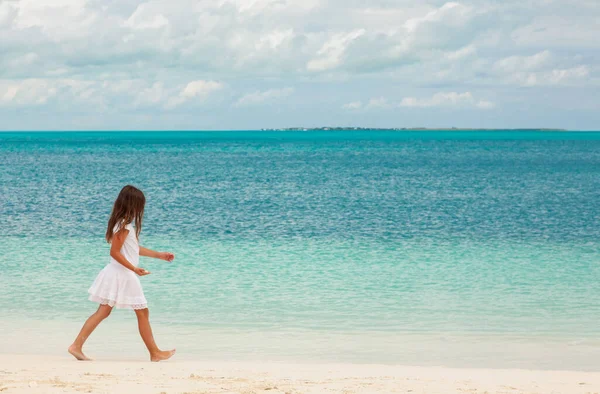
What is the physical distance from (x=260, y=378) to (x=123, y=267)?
1747 mm

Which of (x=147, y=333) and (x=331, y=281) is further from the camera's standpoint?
(x=331, y=281)

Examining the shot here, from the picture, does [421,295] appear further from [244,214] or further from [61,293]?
[244,214]

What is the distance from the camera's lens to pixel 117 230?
6.81 metres

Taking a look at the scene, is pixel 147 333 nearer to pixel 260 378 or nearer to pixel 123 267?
pixel 123 267

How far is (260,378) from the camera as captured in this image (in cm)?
637

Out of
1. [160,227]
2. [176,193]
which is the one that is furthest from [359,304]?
[176,193]

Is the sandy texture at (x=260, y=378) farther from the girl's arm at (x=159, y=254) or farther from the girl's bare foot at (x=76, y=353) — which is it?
the girl's arm at (x=159, y=254)

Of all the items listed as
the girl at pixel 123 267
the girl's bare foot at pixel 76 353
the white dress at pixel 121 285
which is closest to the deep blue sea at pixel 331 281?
the girl's bare foot at pixel 76 353

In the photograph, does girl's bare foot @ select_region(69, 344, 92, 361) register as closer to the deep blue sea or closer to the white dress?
the white dress

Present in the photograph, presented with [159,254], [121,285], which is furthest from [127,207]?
[121,285]

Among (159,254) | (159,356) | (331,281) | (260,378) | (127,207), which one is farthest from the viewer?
(331,281)

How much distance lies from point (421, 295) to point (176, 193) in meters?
26.4

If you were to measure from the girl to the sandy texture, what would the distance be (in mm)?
484

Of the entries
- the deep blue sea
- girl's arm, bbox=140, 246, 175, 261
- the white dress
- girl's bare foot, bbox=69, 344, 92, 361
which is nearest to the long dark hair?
the white dress
